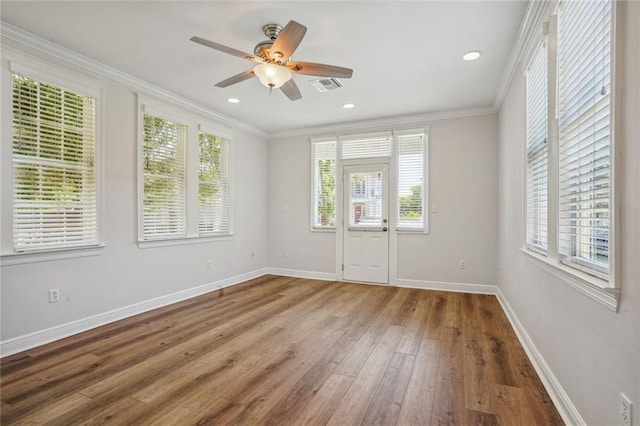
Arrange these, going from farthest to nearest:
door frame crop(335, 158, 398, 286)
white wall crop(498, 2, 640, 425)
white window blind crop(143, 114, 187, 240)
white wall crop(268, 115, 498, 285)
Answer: door frame crop(335, 158, 398, 286), white wall crop(268, 115, 498, 285), white window blind crop(143, 114, 187, 240), white wall crop(498, 2, 640, 425)

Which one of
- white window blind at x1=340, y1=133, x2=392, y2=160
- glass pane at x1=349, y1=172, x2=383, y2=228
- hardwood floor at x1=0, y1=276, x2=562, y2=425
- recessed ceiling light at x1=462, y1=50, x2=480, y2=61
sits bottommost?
A: hardwood floor at x1=0, y1=276, x2=562, y2=425

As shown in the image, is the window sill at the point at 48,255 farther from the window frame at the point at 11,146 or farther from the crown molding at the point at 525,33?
the crown molding at the point at 525,33

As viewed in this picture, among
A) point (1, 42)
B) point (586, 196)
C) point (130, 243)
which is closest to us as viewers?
point (586, 196)

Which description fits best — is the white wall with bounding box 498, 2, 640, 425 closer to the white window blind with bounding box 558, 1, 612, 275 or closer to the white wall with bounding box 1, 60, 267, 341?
the white window blind with bounding box 558, 1, 612, 275

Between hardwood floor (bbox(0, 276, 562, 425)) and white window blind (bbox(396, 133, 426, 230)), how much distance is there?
1699 mm

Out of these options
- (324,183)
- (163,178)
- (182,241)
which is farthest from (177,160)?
(324,183)

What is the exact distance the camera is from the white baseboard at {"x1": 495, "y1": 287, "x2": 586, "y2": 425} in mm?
1763

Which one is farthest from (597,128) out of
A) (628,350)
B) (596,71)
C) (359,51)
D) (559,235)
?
→ (359,51)

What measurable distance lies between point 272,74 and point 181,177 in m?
2.37

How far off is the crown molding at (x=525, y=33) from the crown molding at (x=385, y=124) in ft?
3.51

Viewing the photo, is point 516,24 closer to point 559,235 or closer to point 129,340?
point 559,235

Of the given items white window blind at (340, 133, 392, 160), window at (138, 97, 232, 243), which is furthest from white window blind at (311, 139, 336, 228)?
window at (138, 97, 232, 243)

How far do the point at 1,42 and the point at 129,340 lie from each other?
110 inches

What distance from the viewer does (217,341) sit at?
295 cm
